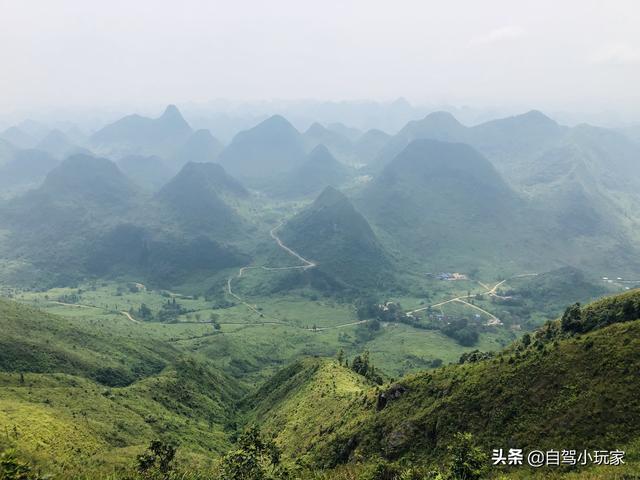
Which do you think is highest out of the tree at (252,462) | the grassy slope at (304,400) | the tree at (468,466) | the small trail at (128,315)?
the tree at (468,466)

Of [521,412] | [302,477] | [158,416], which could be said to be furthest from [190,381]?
[521,412]

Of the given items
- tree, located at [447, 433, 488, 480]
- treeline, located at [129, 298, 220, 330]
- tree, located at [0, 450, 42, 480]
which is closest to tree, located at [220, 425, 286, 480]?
tree, located at [0, 450, 42, 480]

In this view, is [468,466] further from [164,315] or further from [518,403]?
[164,315]

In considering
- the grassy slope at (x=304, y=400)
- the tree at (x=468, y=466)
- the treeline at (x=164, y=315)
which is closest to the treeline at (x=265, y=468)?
the tree at (x=468, y=466)

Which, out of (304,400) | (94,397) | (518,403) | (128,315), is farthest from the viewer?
(128,315)

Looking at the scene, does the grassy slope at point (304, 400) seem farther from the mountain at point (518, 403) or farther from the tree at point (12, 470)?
the tree at point (12, 470)

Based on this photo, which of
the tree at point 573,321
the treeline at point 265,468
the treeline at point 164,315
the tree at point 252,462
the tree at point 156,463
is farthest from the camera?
the treeline at point 164,315

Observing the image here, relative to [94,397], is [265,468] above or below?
above

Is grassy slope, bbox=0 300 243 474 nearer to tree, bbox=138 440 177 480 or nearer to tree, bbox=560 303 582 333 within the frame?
tree, bbox=138 440 177 480

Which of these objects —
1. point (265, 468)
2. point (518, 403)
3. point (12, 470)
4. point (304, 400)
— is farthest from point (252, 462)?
point (304, 400)
